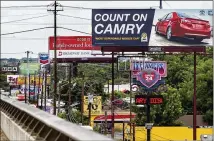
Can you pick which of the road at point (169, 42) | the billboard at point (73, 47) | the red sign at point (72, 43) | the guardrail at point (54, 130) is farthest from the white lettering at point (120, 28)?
the red sign at point (72, 43)

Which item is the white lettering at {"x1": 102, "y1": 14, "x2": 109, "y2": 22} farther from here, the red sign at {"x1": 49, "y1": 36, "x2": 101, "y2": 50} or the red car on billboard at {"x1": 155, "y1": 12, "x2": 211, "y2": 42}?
the red sign at {"x1": 49, "y1": 36, "x2": 101, "y2": 50}

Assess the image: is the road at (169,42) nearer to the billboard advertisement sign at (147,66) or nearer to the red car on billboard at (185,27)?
the red car on billboard at (185,27)

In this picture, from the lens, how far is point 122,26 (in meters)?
43.6

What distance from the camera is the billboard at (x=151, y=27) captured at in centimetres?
4328

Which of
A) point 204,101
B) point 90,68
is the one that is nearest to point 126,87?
point 90,68

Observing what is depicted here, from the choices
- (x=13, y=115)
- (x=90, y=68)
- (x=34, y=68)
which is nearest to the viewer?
(x=13, y=115)

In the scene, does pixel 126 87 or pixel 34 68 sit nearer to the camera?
pixel 34 68

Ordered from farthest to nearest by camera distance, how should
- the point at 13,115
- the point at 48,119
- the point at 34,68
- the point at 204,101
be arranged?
the point at 34,68 → the point at 204,101 → the point at 13,115 → the point at 48,119

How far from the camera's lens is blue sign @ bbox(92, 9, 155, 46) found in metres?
43.2

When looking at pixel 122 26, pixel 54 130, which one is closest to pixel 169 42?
pixel 122 26

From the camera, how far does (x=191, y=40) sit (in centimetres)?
4538

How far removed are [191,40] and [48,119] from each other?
37.5 m

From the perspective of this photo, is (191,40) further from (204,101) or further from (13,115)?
(13,115)

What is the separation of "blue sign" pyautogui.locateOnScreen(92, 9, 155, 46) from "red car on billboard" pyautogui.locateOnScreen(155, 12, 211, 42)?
1571 mm
